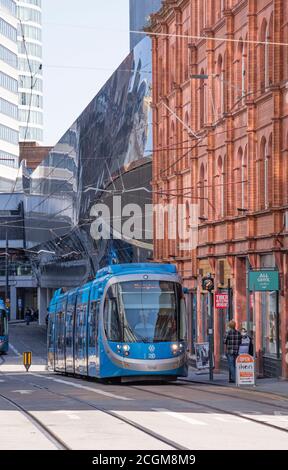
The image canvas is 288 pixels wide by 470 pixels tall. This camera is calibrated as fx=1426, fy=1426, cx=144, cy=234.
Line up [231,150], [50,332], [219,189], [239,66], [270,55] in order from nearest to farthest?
[270,55], [239,66], [231,150], [219,189], [50,332]

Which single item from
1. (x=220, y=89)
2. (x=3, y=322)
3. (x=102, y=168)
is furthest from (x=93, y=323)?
(x=102, y=168)

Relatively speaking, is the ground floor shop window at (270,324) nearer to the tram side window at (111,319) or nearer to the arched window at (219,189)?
the tram side window at (111,319)

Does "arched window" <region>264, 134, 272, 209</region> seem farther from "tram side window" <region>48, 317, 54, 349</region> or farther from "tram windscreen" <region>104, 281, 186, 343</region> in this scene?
"tram side window" <region>48, 317, 54, 349</region>

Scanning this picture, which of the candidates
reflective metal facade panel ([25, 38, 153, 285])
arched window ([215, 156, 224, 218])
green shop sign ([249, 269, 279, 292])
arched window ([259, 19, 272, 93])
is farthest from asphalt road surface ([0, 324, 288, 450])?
reflective metal facade panel ([25, 38, 153, 285])

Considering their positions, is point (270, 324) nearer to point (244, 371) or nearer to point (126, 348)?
point (244, 371)

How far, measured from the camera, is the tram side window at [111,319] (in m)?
34.2

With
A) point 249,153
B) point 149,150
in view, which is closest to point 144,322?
point 249,153

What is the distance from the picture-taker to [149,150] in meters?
62.8

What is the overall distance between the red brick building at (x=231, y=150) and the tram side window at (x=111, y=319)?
5.36 m

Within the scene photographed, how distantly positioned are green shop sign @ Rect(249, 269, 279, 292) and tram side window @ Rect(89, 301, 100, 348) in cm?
463

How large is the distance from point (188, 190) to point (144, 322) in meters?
21.0
